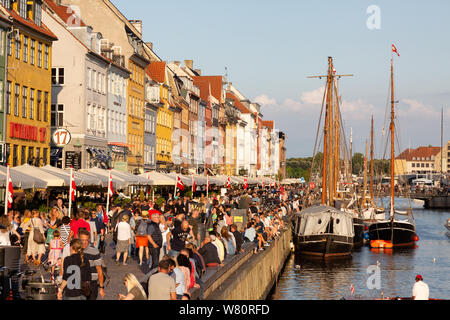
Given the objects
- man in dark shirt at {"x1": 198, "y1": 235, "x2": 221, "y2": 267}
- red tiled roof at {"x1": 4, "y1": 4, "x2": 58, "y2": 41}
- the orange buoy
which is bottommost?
the orange buoy

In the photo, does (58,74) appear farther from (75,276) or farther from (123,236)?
(75,276)

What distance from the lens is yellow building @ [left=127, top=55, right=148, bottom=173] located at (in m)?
73.2

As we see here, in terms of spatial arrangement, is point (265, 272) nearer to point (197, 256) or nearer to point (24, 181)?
point (24, 181)

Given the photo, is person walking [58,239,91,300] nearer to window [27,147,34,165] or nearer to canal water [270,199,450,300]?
canal water [270,199,450,300]

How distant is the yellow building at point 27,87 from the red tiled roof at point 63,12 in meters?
10.5

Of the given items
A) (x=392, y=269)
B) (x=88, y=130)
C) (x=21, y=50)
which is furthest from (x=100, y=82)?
(x=392, y=269)

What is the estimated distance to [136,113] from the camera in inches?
3002

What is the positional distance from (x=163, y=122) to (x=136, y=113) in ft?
39.7

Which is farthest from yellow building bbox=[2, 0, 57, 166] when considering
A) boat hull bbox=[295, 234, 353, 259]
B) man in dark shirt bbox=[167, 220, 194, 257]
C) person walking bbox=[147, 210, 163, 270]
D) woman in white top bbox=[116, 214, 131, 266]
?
man in dark shirt bbox=[167, 220, 194, 257]

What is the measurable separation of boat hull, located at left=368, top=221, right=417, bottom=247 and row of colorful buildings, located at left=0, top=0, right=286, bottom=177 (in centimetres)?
1828

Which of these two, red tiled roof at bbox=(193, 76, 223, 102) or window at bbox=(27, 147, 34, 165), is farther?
red tiled roof at bbox=(193, 76, 223, 102)

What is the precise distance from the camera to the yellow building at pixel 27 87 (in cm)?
4453

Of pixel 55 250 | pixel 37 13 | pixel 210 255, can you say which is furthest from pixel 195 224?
pixel 37 13

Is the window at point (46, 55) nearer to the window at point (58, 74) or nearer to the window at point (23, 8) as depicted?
the window at point (23, 8)
